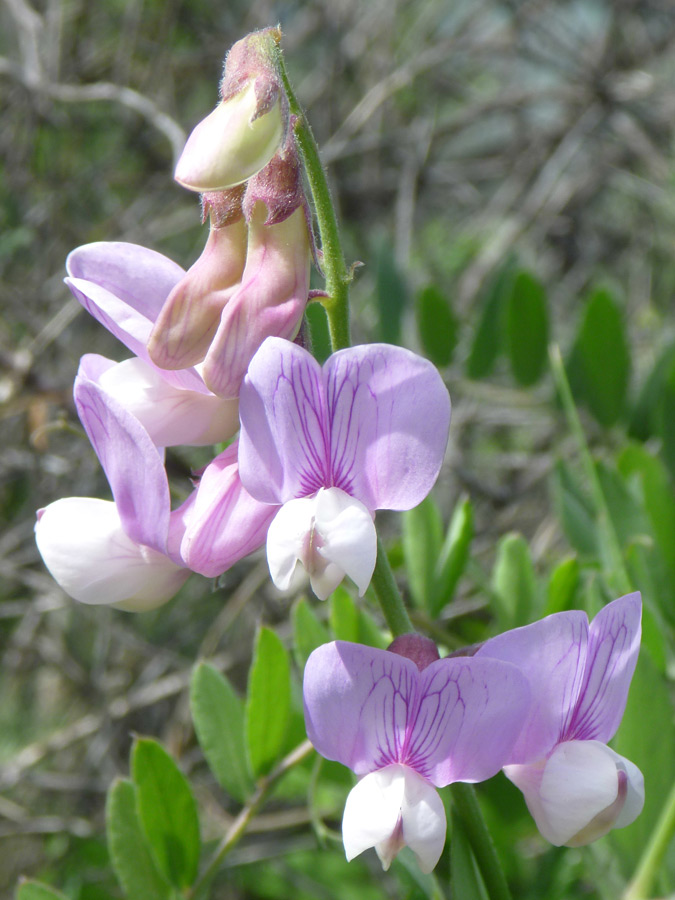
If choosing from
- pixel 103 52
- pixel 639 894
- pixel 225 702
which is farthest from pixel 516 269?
pixel 103 52

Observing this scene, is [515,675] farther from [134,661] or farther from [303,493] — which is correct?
[134,661]

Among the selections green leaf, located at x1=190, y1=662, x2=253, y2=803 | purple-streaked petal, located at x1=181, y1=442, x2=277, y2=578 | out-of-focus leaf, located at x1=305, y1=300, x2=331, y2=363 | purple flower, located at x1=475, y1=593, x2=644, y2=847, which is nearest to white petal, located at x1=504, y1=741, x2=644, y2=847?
purple flower, located at x1=475, y1=593, x2=644, y2=847

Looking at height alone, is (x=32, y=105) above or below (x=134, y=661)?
above

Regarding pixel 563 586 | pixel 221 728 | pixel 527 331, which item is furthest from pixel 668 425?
pixel 221 728

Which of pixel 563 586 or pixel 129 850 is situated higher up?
pixel 563 586

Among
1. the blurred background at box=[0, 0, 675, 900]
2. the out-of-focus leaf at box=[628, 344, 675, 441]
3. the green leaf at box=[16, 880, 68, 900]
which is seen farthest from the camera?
the out-of-focus leaf at box=[628, 344, 675, 441]

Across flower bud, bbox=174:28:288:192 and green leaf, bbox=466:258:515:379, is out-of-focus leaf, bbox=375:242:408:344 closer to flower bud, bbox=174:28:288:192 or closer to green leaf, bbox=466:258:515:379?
green leaf, bbox=466:258:515:379

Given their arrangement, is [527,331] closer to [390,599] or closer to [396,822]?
[390,599]
